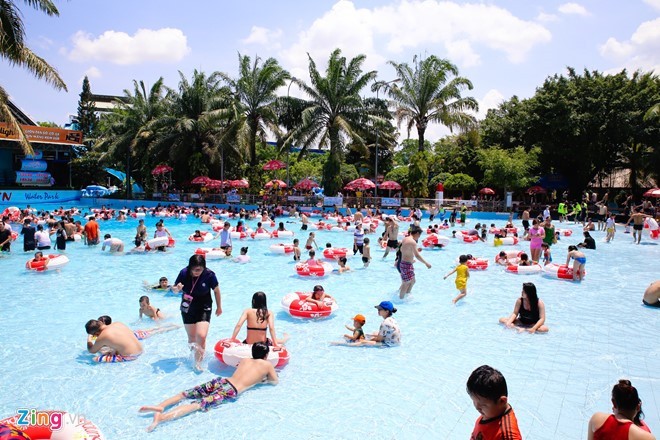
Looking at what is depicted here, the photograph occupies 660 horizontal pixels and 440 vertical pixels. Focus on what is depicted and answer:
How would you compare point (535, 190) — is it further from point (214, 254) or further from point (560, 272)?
point (214, 254)

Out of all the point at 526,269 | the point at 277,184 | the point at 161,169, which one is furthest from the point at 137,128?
the point at 526,269

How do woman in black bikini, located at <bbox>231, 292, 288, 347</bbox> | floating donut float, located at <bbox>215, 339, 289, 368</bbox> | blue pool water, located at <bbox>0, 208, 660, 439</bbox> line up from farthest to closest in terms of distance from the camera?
woman in black bikini, located at <bbox>231, 292, 288, 347</bbox>, floating donut float, located at <bbox>215, 339, 289, 368</bbox>, blue pool water, located at <bbox>0, 208, 660, 439</bbox>

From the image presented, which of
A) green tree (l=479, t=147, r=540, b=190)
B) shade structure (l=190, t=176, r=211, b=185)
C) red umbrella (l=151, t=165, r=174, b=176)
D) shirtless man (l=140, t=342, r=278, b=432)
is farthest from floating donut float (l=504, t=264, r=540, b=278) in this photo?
red umbrella (l=151, t=165, r=174, b=176)

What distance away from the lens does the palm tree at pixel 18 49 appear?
13867 millimetres

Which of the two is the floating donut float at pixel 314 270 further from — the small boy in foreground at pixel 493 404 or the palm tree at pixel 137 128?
the palm tree at pixel 137 128

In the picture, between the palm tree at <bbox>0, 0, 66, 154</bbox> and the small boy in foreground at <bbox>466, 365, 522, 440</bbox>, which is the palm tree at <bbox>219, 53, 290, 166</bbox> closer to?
the palm tree at <bbox>0, 0, 66, 154</bbox>

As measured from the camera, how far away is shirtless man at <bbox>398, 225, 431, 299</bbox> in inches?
377

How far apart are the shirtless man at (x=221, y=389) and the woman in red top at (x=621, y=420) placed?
141 inches

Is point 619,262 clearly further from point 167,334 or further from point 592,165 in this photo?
point 592,165

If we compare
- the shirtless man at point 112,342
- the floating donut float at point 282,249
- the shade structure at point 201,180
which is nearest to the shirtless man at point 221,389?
the shirtless man at point 112,342

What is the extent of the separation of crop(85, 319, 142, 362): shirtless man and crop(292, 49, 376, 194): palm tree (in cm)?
2704

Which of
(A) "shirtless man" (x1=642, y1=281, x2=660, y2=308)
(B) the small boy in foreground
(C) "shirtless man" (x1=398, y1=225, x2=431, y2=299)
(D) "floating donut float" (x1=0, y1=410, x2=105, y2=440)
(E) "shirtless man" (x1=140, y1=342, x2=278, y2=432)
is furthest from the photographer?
(A) "shirtless man" (x1=642, y1=281, x2=660, y2=308)

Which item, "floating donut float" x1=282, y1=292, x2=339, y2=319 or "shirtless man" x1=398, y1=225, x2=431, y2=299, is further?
"shirtless man" x1=398, y1=225, x2=431, y2=299

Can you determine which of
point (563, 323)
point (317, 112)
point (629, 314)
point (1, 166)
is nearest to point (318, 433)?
point (563, 323)
